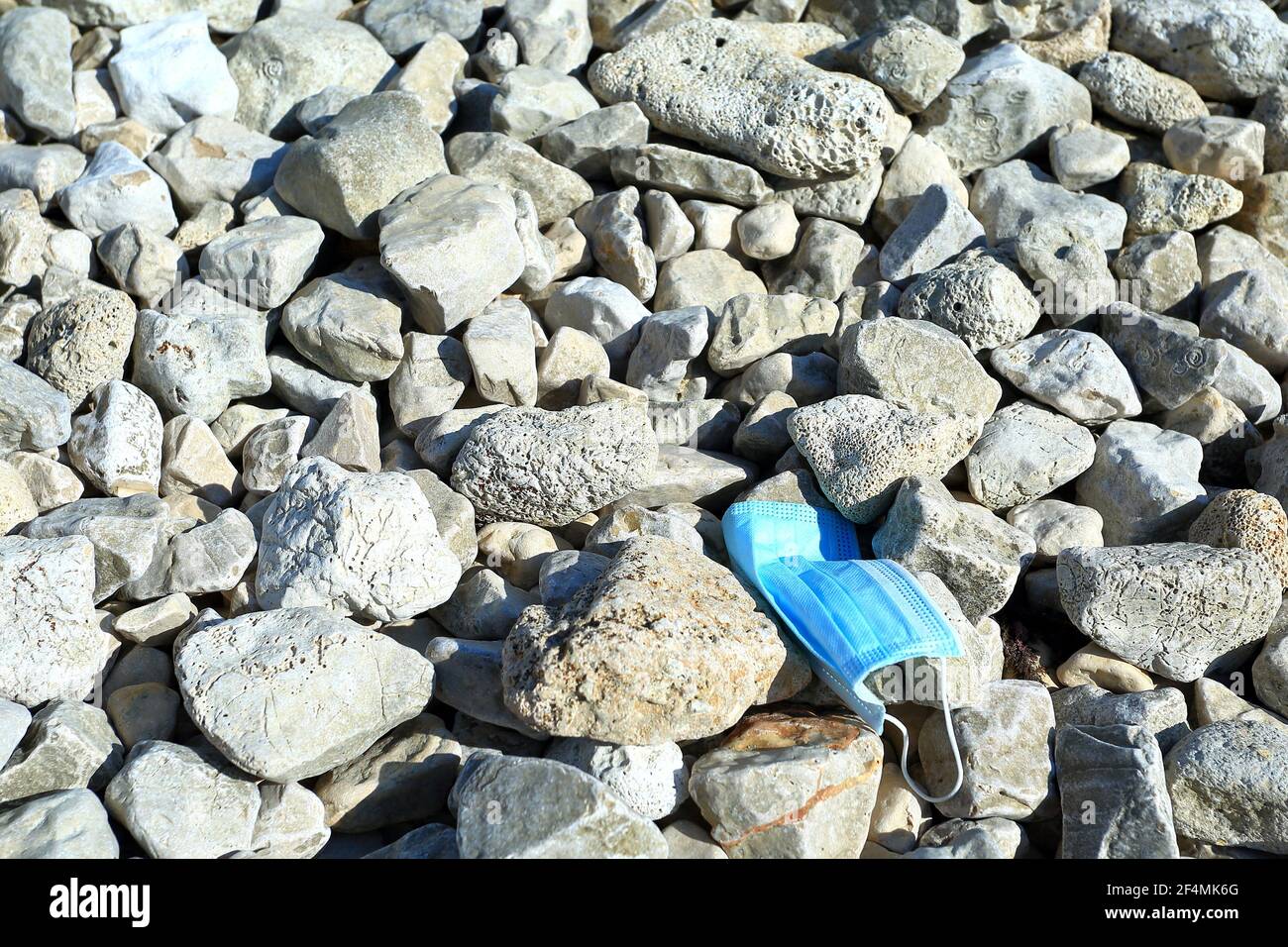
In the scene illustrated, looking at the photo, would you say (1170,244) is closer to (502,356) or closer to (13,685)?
(502,356)

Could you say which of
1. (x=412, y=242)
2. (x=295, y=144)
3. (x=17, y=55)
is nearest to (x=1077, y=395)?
(x=412, y=242)

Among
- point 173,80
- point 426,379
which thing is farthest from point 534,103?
point 173,80

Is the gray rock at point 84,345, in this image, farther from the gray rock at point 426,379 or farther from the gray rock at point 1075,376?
the gray rock at point 1075,376

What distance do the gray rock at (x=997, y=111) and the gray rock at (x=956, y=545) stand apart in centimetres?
242

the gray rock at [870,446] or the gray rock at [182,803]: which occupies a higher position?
the gray rock at [870,446]

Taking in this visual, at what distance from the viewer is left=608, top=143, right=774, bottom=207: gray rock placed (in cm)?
513

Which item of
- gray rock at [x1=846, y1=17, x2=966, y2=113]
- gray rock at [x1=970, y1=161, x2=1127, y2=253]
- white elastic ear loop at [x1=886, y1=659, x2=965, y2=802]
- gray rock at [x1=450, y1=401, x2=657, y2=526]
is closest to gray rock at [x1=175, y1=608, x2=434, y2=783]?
gray rock at [x1=450, y1=401, x2=657, y2=526]

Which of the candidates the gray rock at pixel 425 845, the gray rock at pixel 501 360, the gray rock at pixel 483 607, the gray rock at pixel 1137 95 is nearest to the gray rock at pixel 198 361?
the gray rock at pixel 501 360

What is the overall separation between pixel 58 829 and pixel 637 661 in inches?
60.9

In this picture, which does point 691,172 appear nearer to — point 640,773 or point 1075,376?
point 1075,376

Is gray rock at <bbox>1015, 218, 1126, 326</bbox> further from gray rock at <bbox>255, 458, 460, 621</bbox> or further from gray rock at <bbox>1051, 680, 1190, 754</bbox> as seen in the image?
gray rock at <bbox>255, 458, 460, 621</bbox>

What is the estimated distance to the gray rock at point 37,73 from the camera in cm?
536

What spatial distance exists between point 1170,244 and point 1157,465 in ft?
4.36

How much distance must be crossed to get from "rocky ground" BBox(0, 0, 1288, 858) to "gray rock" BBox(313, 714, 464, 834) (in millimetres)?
12
